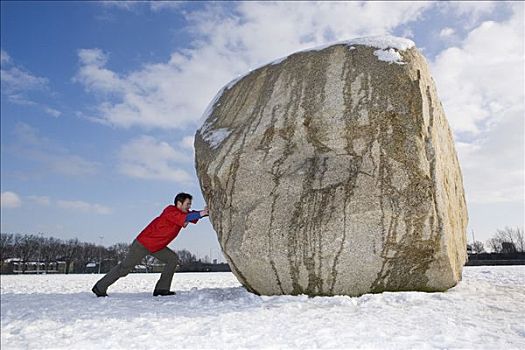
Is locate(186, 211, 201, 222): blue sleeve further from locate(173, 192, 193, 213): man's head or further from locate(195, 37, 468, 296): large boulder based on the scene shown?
locate(195, 37, 468, 296): large boulder

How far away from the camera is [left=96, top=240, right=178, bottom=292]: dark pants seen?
20.8 ft

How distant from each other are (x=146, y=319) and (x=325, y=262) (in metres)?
2.24

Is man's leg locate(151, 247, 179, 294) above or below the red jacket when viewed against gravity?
below

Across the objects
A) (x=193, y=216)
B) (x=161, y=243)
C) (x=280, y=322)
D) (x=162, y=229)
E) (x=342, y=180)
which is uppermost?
(x=342, y=180)

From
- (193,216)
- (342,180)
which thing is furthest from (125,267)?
(342,180)

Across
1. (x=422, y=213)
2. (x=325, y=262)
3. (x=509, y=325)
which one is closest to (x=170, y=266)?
(x=325, y=262)

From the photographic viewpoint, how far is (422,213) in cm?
532

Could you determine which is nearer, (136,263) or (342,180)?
(342,180)

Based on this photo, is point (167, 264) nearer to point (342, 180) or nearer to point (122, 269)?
point (122, 269)

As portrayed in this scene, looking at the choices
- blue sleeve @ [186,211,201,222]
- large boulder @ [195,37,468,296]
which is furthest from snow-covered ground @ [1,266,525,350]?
blue sleeve @ [186,211,201,222]

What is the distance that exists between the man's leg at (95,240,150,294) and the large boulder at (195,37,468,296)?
1.31 meters

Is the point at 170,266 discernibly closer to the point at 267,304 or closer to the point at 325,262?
the point at 267,304

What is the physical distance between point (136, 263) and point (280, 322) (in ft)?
10.6

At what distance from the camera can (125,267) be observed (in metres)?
6.47
